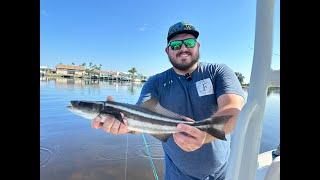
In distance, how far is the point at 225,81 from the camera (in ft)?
3.55

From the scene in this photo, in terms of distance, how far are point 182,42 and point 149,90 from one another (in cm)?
20

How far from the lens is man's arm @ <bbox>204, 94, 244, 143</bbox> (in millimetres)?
930

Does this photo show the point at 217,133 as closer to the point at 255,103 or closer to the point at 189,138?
the point at 189,138

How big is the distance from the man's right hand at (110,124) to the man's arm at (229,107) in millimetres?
272

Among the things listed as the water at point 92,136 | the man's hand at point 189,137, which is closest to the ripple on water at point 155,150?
the water at point 92,136

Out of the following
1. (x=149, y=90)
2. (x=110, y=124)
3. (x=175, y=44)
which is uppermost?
(x=175, y=44)

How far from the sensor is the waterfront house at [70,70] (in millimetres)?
1205

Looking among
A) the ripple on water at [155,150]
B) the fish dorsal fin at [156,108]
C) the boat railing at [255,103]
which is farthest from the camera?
the ripple on water at [155,150]

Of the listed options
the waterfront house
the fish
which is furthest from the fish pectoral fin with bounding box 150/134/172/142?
the waterfront house

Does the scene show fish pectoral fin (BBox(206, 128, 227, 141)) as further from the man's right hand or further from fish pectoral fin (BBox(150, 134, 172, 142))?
the man's right hand

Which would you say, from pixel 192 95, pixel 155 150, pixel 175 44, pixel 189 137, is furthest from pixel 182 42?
pixel 155 150

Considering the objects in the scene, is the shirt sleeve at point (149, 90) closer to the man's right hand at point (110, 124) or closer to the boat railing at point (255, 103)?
the man's right hand at point (110, 124)
